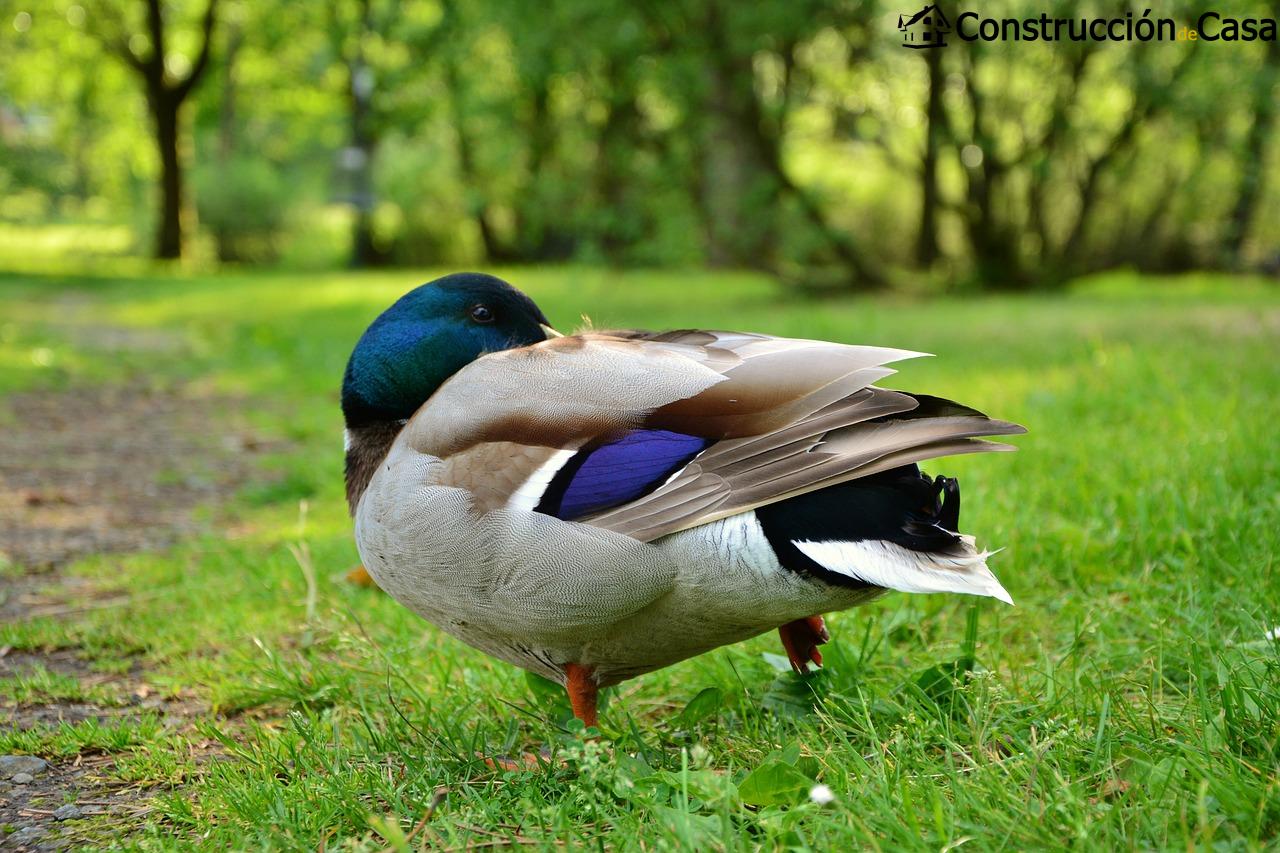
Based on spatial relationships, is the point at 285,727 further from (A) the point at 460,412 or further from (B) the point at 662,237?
(B) the point at 662,237

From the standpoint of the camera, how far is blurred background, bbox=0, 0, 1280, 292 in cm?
1081

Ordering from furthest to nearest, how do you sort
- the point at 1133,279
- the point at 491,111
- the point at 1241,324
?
the point at 491,111
the point at 1133,279
the point at 1241,324

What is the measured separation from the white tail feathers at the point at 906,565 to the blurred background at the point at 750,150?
878 cm

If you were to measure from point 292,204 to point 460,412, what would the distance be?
22.3 m

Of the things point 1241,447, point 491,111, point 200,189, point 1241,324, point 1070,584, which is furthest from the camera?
point 200,189

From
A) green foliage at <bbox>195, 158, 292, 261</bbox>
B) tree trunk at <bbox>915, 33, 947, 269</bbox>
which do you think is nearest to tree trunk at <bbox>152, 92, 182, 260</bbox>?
green foliage at <bbox>195, 158, 292, 261</bbox>

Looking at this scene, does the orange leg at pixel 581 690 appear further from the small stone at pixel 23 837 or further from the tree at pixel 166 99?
the tree at pixel 166 99

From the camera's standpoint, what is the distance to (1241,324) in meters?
7.81

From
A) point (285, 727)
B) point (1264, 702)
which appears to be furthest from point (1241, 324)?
point (285, 727)

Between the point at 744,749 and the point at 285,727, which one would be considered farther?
the point at 285,727

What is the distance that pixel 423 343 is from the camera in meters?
2.51

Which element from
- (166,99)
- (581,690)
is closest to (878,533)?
(581,690)

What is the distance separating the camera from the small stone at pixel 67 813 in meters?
2.19

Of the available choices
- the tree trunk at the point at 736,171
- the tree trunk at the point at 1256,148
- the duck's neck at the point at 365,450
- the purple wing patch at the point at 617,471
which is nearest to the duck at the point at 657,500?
the purple wing patch at the point at 617,471
